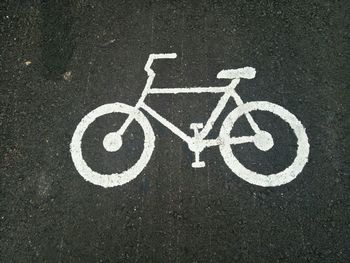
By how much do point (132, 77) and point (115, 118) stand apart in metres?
0.66

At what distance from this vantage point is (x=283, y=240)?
11.7 feet

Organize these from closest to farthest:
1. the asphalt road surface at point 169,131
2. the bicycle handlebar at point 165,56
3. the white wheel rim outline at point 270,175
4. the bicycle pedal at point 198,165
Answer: the asphalt road surface at point 169,131
the white wheel rim outline at point 270,175
the bicycle pedal at point 198,165
the bicycle handlebar at point 165,56

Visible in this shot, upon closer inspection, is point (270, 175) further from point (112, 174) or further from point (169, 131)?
point (112, 174)

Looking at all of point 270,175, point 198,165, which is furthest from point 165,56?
point 270,175

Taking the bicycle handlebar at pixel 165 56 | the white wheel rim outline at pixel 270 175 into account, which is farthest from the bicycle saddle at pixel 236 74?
the bicycle handlebar at pixel 165 56

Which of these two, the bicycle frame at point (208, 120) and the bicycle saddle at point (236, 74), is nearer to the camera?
the bicycle frame at point (208, 120)

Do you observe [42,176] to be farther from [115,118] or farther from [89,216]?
[115,118]

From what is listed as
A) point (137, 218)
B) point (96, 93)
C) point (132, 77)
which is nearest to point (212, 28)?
point (132, 77)

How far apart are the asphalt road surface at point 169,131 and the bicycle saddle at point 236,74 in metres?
0.09

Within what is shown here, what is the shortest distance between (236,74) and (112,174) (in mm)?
2009

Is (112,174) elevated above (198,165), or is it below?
below

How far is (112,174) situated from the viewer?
4051 millimetres

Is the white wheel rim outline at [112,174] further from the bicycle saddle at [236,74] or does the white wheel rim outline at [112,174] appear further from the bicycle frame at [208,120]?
the bicycle saddle at [236,74]

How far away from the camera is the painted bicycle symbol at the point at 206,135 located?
3927mm
